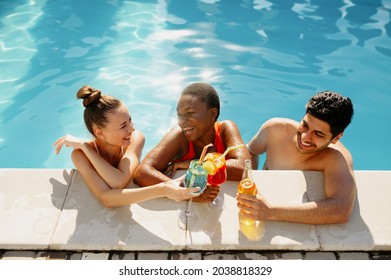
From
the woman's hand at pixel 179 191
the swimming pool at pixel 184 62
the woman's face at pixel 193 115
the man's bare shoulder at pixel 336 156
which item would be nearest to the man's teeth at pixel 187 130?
the woman's face at pixel 193 115

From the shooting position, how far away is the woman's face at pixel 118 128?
11.6 ft

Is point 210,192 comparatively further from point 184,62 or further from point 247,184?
point 184,62

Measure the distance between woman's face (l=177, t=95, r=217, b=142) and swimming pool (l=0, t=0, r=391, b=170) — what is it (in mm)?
2492

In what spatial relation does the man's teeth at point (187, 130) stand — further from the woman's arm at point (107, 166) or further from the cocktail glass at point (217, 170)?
the cocktail glass at point (217, 170)

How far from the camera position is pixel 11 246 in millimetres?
3129

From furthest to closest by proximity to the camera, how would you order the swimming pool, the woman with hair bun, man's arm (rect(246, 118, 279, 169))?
the swimming pool → man's arm (rect(246, 118, 279, 169)) → the woman with hair bun

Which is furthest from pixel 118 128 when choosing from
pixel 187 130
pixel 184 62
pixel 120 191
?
pixel 184 62

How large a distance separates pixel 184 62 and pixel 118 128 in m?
4.10

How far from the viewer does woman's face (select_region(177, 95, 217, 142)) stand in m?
3.83

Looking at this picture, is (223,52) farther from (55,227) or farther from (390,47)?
(55,227)

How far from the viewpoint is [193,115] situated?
383 cm

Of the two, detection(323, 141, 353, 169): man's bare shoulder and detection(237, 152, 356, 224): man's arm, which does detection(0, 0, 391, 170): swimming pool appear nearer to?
detection(323, 141, 353, 169): man's bare shoulder

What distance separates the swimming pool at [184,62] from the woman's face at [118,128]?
8.66 feet

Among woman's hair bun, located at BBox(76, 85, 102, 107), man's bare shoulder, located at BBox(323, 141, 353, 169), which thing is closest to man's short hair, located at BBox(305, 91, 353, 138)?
man's bare shoulder, located at BBox(323, 141, 353, 169)
